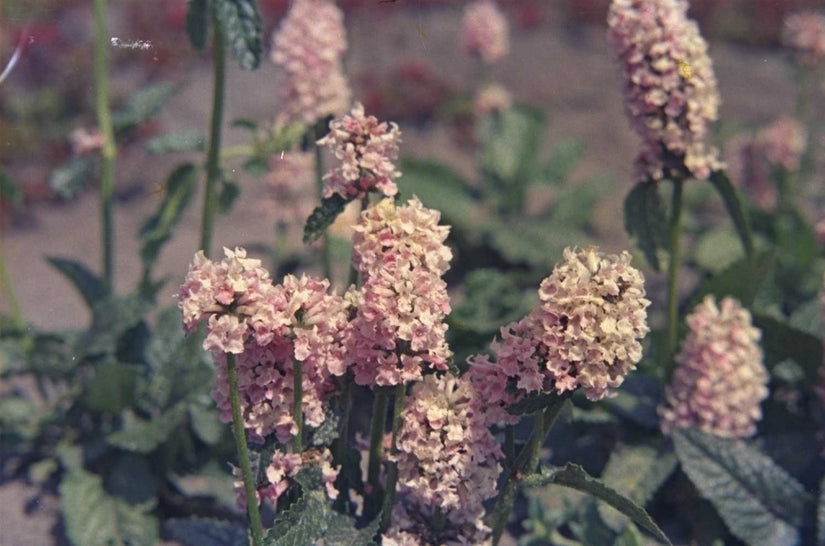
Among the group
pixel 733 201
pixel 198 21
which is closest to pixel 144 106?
pixel 198 21

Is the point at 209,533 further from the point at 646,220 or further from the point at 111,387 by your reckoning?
the point at 646,220

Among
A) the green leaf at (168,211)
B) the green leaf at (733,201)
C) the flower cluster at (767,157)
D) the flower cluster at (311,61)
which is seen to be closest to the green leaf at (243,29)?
the flower cluster at (311,61)

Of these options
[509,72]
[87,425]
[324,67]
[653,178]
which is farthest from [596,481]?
[509,72]

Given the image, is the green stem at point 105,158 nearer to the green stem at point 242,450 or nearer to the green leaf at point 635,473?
the green stem at point 242,450

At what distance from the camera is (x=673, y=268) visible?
2590mm

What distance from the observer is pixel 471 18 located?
4.36 meters

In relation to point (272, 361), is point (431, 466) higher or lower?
lower

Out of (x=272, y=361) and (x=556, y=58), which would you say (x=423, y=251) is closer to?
(x=272, y=361)

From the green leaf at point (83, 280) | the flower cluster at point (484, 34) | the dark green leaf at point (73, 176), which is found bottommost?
the green leaf at point (83, 280)

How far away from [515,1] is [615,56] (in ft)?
17.4

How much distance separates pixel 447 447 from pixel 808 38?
3.27 meters

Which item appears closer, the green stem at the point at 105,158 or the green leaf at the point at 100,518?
the green leaf at the point at 100,518

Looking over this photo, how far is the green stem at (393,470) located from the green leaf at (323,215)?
36 centimetres

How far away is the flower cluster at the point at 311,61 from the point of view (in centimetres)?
285
